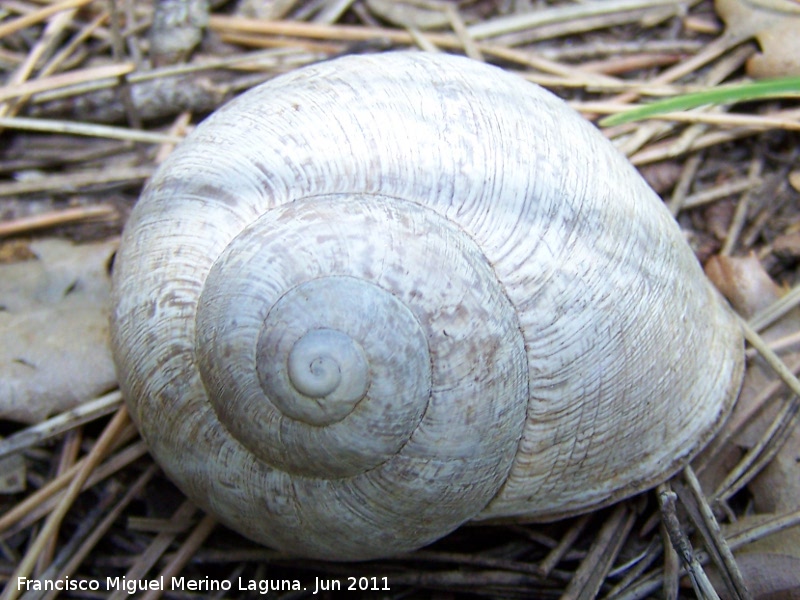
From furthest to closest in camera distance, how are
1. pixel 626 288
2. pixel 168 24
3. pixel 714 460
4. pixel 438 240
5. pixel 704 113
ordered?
pixel 168 24
pixel 704 113
pixel 714 460
pixel 626 288
pixel 438 240

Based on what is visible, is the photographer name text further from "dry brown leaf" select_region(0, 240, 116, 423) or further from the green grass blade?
the green grass blade

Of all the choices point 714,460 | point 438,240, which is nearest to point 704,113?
point 714,460

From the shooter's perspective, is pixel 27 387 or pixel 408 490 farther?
pixel 27 387

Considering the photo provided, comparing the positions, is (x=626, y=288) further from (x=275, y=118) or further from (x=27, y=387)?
(x=27, y=387)

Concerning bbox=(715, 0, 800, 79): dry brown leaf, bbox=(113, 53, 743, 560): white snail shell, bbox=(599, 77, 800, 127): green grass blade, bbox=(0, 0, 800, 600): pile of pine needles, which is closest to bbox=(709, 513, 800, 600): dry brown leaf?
bbox=(0, 0, 800, 600): pile of pine needles

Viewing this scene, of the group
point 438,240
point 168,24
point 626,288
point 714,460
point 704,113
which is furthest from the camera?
point 168,24

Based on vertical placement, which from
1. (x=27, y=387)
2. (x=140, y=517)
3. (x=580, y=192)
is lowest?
(x=140, y=517)

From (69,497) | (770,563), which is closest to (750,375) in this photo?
(770,563)

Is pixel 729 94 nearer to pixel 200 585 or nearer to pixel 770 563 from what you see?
pixel 770 563
